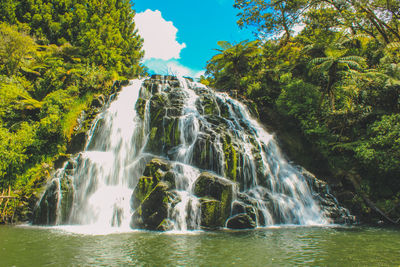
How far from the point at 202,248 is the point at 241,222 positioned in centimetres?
252

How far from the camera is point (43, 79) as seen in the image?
46.8 feet

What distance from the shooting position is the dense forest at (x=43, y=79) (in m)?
8.78

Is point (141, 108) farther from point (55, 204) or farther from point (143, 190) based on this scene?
point (55, 204)

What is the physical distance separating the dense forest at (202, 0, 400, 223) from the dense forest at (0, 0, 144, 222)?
9.96 meters

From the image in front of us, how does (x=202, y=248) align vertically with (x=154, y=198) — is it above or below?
below

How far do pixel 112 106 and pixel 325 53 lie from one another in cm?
1180

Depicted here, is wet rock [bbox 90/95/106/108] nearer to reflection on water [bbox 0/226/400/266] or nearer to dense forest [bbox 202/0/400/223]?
reflection on water [bbox 0/226/400/266]

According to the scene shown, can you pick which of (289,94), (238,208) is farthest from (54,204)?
(289,94)

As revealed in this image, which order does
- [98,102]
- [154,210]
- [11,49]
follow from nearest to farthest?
[154,210] < [98,102] < [11,49]

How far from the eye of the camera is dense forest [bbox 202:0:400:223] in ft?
29.0

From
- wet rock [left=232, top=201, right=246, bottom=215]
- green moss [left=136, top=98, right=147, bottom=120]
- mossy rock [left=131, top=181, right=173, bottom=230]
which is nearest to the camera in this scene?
mossy rock [left=131, top=181, right=173, bottom=230]

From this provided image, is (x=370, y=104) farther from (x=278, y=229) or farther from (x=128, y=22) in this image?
(x=128, y=22)

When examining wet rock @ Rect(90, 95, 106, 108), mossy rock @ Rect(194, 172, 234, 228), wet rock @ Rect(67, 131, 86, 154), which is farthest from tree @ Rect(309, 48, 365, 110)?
wet rock @ Rect(67, 131, 86, 154)

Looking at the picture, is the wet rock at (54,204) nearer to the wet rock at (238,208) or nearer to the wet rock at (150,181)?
A: the wet rock at (150,181)
